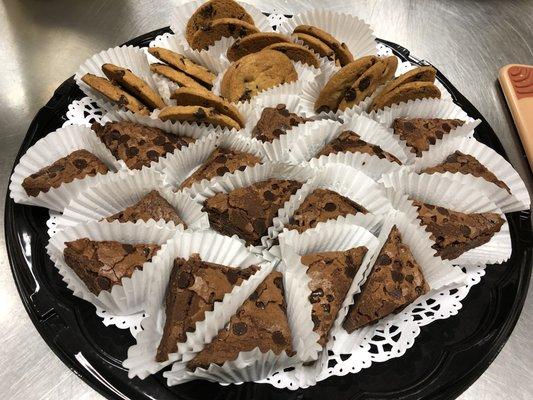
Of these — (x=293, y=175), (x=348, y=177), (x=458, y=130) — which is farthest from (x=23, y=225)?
(x=458, y=130)

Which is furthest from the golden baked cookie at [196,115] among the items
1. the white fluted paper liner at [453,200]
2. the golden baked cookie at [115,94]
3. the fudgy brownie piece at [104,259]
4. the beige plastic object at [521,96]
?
the beige plastic object at [521,96]

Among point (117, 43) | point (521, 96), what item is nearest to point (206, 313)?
point (117, 43)

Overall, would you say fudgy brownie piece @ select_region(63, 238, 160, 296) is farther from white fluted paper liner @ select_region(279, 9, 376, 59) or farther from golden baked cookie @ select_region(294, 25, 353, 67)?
white fluted paper liner @ select_region(279, 9, 376, 59)

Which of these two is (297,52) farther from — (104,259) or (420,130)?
(104,259)

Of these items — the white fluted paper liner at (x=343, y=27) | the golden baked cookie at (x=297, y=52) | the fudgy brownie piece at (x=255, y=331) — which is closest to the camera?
the fudgy brownie piece at (x=255, y=331)

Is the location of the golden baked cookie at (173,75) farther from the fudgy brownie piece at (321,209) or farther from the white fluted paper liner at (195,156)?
the fudgy brownie piece at (321,209)

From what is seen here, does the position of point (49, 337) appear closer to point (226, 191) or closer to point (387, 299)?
point (226, 191)

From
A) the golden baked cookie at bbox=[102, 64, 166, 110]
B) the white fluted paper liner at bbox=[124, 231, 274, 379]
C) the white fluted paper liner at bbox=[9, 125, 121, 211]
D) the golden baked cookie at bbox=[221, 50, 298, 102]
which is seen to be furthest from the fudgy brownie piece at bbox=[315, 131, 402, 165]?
the white fluted paper liner at bbox=[9, 125, 121, 211]
